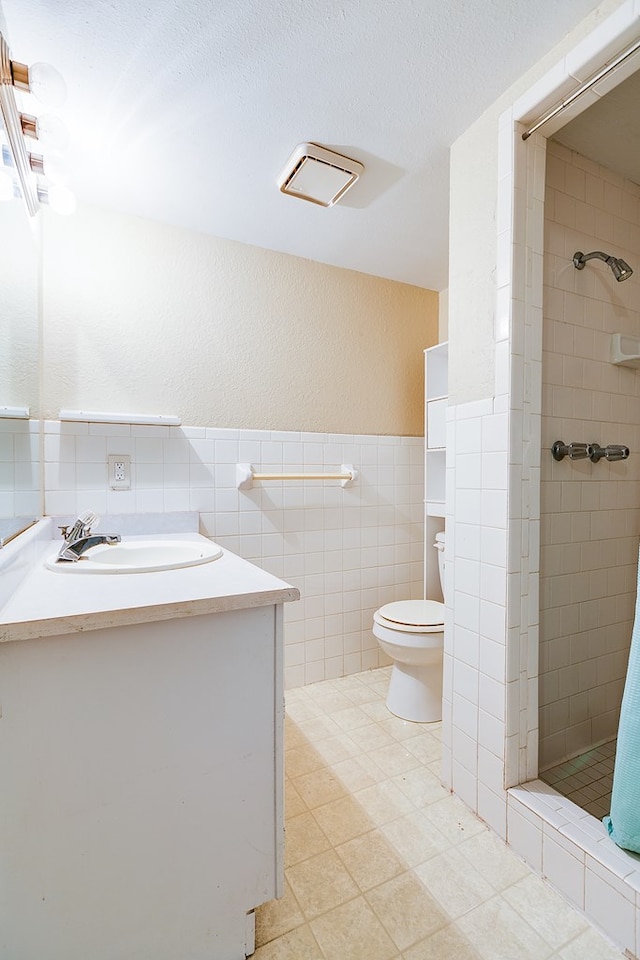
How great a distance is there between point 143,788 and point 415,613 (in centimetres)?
134

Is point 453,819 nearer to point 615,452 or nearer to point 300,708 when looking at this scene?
point 300,708

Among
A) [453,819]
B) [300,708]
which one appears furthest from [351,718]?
[453,819]

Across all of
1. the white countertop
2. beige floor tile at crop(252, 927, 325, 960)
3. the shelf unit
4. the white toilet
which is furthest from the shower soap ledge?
beige floor tile at crop(252, 927, 325, 960)

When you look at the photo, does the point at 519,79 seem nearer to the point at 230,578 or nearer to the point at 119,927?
the point at 230,578

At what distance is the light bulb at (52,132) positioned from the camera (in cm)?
114

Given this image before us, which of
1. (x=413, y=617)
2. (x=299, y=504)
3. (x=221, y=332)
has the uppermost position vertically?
(x=221, y=332)

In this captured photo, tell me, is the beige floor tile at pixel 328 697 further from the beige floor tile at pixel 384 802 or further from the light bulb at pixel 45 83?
the light bulb at pixel 45 83

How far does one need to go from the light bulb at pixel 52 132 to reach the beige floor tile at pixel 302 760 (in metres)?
2.07

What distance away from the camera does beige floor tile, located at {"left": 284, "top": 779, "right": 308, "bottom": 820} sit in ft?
4.42

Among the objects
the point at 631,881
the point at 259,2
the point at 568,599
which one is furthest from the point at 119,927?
the point at 259,2

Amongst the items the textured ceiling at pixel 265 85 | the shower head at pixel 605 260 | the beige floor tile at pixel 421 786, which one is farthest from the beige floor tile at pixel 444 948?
the textured ceiling at pixel 265 85

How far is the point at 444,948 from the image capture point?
3.11 ft

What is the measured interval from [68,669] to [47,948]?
50 cm

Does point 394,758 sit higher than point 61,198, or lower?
lower
